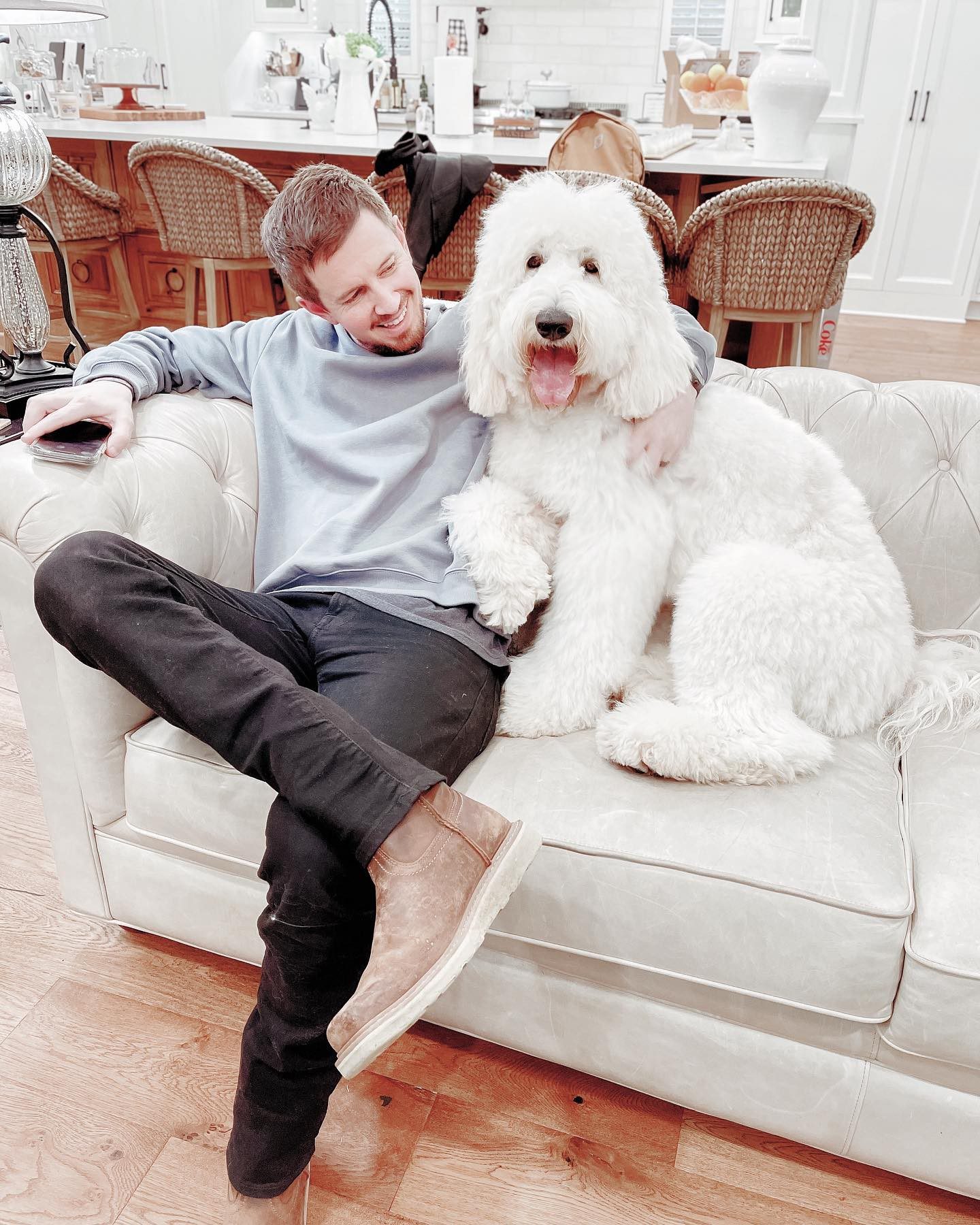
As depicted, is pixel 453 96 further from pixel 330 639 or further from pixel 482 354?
pixel 330 639

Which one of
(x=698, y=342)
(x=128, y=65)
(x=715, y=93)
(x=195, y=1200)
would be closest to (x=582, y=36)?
(x=715, y=93)

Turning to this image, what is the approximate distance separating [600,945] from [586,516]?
0.61 m

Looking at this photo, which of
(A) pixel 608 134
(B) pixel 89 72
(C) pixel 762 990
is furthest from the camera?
(B) pixel 89 72

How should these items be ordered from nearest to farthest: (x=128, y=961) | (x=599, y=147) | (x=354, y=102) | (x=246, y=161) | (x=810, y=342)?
1. (x=128, y=961)
2. (x=599, y=147)
3. (x=810, y=342)
4. (x=354, y=102)
5. (x=246, y=161)

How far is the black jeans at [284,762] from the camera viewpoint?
105cm

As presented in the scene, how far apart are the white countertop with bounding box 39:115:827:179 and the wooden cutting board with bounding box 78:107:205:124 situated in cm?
3

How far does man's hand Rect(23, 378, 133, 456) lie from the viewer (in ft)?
4.42

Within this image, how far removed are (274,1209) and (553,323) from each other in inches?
46.2

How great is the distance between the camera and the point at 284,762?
107cm

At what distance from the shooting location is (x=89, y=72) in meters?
5.25

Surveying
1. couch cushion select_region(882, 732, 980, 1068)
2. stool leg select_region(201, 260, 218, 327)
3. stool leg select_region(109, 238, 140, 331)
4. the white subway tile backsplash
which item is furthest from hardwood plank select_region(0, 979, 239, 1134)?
the white subway tile backsplash

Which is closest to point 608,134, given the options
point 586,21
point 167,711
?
point 167,711

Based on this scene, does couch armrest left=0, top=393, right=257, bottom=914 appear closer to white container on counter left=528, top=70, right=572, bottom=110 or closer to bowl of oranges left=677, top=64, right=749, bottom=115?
bowl of oranges left=677, top=64, right=749, bottom=115

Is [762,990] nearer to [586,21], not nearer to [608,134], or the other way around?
[608,134]
